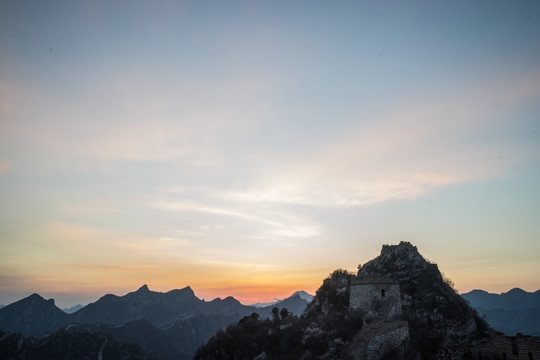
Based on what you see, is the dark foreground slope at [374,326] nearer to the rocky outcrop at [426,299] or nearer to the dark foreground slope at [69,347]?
the rocky outcrop at [426,299]

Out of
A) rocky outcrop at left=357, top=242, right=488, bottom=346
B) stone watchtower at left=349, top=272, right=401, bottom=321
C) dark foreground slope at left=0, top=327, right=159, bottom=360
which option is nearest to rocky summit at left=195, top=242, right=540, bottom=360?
stone watchtower at left=349, top=272, right=401, bottom=321

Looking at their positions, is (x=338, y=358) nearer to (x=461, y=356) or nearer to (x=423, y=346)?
(x=423, y=346)

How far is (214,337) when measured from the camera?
75.3 metres

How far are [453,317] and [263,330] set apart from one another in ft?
113

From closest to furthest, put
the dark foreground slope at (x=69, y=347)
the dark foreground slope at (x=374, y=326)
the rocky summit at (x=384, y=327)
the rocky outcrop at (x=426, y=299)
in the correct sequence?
the rocky summit at (x=384, y=327) < the dark foreground slope at (x=374, y=326) < the rocky outcrop at (x=426, y=299) < the dark foreground slope at (x=69, y=347)

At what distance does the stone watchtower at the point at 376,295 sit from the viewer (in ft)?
160

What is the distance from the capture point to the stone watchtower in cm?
4875

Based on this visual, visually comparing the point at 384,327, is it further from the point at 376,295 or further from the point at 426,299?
the point at 426,299

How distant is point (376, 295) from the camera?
167ft

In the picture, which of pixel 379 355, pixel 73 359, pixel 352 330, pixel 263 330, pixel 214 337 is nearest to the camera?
pixel 379 355

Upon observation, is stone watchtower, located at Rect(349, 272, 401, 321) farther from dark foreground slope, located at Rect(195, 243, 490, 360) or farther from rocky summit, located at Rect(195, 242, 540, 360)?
dark foreground slope, located at Rect(195, 243, 490, 360)

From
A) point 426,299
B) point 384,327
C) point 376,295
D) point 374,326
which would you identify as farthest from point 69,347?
point 384,327

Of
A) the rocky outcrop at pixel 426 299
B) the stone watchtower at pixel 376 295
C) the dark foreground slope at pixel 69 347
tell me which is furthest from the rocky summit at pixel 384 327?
the dark foreground slope at pixel 69 347

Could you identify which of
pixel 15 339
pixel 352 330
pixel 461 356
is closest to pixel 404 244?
pixel 352 330
